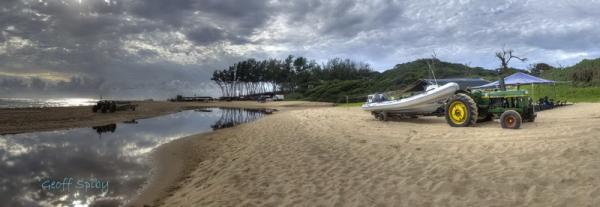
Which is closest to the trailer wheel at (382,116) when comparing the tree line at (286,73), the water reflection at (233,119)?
the water reflection at (233,119)

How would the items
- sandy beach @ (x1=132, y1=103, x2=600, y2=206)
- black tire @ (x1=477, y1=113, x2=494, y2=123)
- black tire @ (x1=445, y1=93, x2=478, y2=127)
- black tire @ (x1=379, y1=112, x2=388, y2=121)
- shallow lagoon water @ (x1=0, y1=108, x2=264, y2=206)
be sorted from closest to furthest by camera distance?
sandy beach @ (x1=132, y1=103, x2=600, y2=206) < shallow lagoon water @ (x1=0, y1=108, x2=264, y2=206) < black tire @ (x1=445, y1=93, x2=478, y2=127) < black tire @ (x1=477, y1=113, x2=494, y2=123) < black tire @ (x1=379, y1=112, x2=388, y2=121)

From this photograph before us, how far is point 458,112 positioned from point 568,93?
1199 inches

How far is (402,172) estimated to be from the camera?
6.62 m

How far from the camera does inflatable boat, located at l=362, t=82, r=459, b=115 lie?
14.3 metres

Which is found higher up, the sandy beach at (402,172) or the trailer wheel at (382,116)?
the trailer wheel at (382,116)

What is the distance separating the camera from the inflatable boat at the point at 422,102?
46.9 feet

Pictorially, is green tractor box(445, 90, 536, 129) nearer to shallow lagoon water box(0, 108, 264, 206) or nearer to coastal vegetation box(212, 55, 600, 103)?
shallow lagoon water box(0, 108, 264, 206)

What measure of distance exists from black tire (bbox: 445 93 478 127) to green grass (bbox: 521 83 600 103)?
79.1 ft

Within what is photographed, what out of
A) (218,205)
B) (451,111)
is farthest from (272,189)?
(451,111)

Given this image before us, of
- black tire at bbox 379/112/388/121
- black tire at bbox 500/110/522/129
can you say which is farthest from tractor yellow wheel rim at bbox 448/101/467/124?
black tire at bbox 379/112/388/121

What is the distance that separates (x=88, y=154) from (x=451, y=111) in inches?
522

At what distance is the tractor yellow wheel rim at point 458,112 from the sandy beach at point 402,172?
1.54 m

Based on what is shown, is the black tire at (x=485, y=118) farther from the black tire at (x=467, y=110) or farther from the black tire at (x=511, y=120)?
the black tire at (x=511, y=120)

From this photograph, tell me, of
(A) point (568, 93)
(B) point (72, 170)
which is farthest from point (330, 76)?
(B) point (72, 170)
